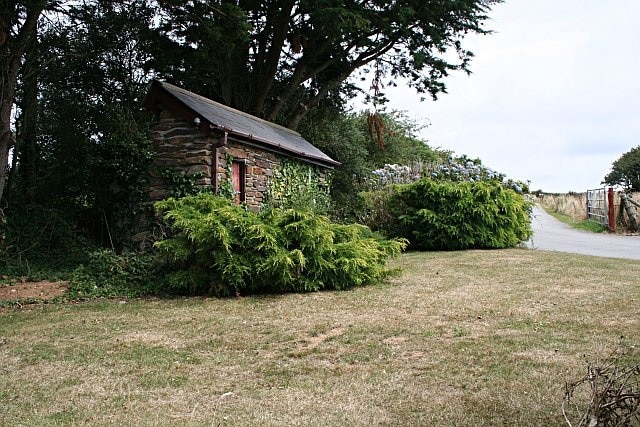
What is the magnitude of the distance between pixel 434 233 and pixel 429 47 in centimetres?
824

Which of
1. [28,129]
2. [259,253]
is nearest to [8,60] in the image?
[28,129]

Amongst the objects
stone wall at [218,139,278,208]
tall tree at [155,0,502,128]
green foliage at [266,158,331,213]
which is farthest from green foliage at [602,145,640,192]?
stone wall at [218,139,278,208]

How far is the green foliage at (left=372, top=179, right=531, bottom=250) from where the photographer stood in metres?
13.5

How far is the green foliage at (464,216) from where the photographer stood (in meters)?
13.5

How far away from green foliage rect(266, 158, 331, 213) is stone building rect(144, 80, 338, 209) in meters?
0.71

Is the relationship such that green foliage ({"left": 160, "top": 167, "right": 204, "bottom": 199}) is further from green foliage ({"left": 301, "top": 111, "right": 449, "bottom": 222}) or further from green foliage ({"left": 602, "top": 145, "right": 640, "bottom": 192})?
green foliage ({"left": 602, "top": 145, "right": 640, "bottom": 192})

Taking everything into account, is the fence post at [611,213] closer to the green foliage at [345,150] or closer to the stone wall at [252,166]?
the green foliage at [345,150]

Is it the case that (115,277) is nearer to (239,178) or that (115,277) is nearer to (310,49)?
(239,178)

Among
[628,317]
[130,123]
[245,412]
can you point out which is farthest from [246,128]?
[245,412]

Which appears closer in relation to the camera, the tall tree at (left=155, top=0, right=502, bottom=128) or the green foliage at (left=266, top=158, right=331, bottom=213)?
the green foliage at (left=266, top=158, right=331, bottom=213)

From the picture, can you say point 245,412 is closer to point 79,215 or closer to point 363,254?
point 363,254

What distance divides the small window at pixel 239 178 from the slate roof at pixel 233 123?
563 millimetres

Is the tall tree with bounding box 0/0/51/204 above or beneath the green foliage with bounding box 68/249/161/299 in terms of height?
above

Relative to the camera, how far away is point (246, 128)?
1279 cm
